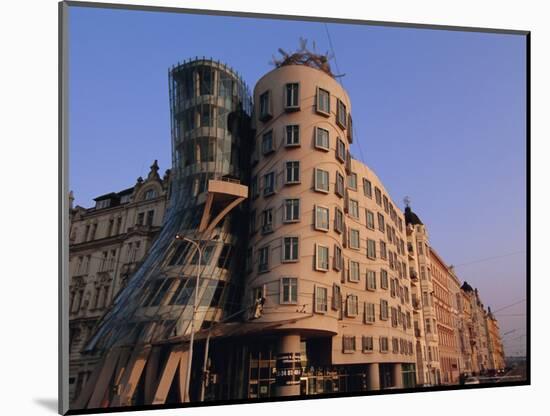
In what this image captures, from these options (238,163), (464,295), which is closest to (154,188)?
(238,163)

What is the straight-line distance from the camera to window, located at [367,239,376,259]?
26.0 metres

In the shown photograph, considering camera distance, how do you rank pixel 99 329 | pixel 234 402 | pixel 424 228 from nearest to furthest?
pixel 234 402
pixel 99 329
pixel 424 228

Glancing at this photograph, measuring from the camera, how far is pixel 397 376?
24141 millimetres

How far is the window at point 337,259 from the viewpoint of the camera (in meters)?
23.7

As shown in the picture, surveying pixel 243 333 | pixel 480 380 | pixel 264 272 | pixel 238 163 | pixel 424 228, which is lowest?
pixel 480 380

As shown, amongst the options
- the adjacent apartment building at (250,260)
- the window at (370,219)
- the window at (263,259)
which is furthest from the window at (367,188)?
the window at (263,259)

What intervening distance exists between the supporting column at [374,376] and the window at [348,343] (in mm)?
1167

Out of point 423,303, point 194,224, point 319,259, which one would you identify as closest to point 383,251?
point 423,303

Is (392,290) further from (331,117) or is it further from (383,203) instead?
(331,117)

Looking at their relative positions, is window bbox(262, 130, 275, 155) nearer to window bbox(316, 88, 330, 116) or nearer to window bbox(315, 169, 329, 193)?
window bbox(315, 169, 329, 193)

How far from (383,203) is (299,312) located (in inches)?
259

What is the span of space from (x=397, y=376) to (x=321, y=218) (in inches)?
244

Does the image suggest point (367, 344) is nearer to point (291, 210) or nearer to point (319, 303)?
point (319, 303)

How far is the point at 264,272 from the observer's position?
74.6 ft
